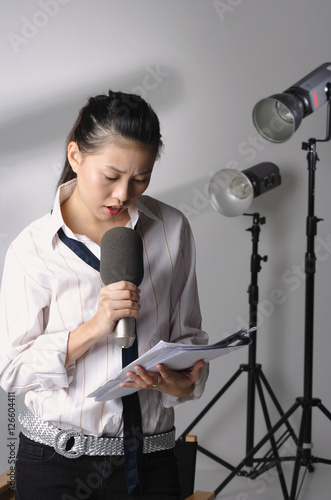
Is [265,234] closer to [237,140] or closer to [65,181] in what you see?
[237,140]

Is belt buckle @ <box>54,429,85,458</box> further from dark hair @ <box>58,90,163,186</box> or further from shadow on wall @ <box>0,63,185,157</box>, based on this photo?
shadow on wall @ <box>0,63,185,157</box>

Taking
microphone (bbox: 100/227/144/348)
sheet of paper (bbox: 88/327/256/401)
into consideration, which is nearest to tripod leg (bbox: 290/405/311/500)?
sheet of paper (bbox: 88/327/256/401)

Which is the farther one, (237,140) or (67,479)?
(237,140)

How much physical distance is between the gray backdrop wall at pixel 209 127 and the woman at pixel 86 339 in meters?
2.02

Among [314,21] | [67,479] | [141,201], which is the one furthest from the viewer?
[314,21]

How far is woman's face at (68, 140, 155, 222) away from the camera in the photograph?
1.19 meters

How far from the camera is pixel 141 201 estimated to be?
1.34m

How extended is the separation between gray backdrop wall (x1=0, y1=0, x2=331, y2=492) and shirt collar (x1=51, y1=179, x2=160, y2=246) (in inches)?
76.7

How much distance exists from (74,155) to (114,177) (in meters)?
0.14

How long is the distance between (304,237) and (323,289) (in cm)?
29

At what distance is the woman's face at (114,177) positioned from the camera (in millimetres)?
1186

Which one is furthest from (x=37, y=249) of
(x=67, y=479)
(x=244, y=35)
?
(x=244, y=35)

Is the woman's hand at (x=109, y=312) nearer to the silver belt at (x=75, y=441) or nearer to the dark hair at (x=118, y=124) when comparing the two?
the silver belt at (x=75, y=441)

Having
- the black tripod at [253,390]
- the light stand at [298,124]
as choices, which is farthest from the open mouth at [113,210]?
the black tripod at [253,390]
